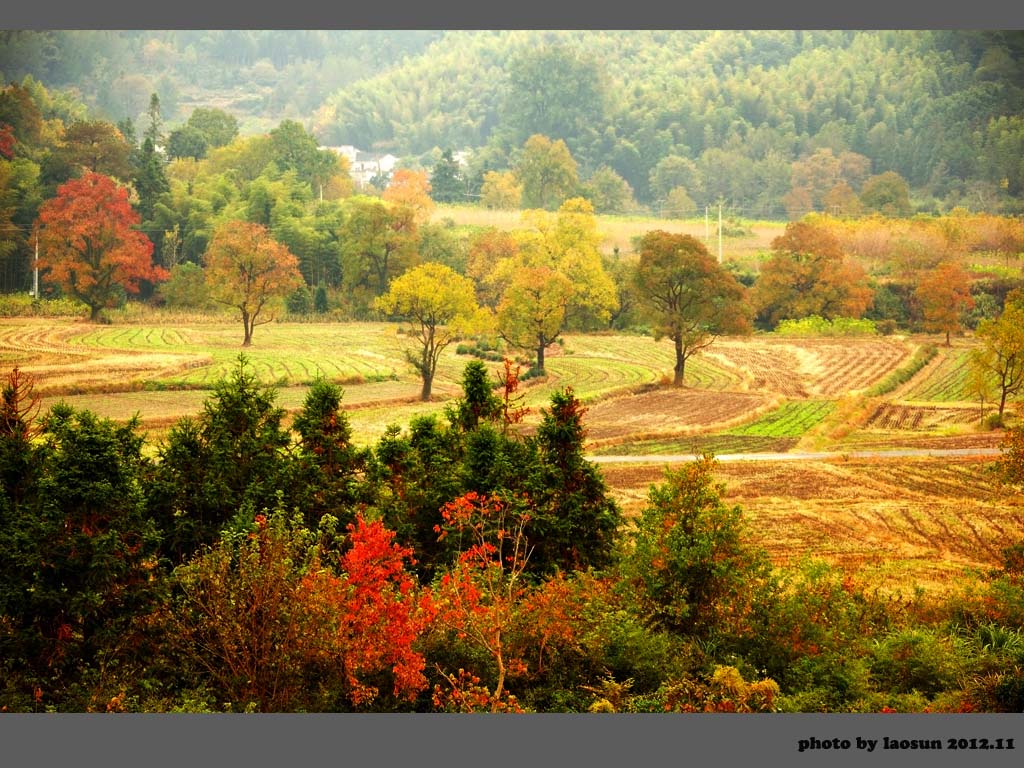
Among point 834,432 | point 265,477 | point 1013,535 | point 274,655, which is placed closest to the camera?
point 274,655

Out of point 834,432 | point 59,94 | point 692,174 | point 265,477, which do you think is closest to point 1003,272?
point 834,432

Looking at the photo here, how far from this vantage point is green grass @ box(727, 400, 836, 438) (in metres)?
19.9

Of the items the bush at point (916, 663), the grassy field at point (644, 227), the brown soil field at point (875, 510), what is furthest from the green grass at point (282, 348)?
the bush at point (916, 663)

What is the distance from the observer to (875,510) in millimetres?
18984

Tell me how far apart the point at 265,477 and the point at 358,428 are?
2.90 meters

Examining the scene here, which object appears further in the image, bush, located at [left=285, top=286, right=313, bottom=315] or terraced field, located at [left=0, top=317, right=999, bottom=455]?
bush, located at [left=285, top=286, right=313, bottom=315]

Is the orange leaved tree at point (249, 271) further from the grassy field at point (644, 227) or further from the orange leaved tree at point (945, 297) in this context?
the orange leaved tree at point (945, 297)

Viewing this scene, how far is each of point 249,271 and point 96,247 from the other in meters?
2.23

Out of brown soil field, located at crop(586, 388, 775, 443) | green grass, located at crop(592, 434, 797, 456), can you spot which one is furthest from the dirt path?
brown soil field, located at crop(586, 388, 775, 443)

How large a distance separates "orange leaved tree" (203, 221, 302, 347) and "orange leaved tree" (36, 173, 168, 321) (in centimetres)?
84

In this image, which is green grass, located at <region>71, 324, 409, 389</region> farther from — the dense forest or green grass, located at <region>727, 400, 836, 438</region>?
green grass, located at <region>727, 400, 836, 438</region>

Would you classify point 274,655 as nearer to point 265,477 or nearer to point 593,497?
point 265,477

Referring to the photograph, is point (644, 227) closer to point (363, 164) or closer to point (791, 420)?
Result: point (791, 420)

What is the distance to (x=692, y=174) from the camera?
820 inches
